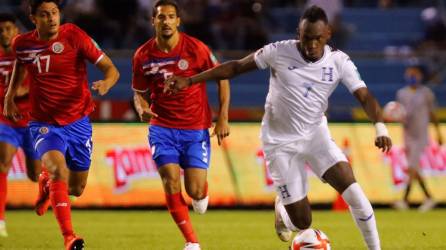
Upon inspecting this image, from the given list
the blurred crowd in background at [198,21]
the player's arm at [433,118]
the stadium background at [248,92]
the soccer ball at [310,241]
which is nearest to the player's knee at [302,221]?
the soccer ball at [310,241]

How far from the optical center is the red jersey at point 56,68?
396 inches

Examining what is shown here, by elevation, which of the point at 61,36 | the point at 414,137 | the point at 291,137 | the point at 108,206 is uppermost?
the point at 61,36

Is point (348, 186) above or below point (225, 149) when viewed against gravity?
above

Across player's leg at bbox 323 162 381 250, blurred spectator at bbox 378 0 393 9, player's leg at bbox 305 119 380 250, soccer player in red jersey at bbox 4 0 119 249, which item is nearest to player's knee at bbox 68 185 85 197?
soccer player in red jersey at bbox 4 0 119 249

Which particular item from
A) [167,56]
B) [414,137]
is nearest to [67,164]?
[167,56]

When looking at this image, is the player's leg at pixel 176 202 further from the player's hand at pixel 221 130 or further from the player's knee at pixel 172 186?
the player's hand at pixel 221 130

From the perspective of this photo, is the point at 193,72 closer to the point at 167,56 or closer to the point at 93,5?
the point at 167,56

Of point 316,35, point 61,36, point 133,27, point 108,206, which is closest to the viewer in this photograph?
point 316,35

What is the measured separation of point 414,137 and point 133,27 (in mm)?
6274

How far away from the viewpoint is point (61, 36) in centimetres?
1011

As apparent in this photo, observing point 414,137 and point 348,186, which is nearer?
point 348,186

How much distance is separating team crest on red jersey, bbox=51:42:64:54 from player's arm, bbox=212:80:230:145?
152 centimetres

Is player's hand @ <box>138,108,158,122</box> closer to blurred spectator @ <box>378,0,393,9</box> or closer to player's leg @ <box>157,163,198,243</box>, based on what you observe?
player's leg @ <box>157,163,198,243</box>

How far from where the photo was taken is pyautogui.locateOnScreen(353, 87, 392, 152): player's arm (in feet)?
27.2
